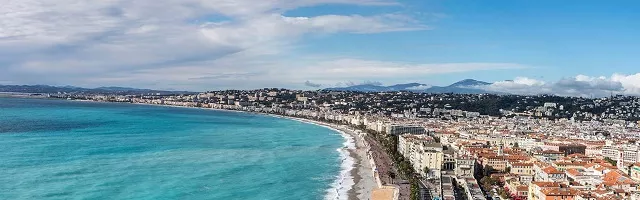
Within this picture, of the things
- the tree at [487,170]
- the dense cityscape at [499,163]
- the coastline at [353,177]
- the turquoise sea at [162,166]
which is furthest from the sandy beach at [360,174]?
the tree at [487,170]

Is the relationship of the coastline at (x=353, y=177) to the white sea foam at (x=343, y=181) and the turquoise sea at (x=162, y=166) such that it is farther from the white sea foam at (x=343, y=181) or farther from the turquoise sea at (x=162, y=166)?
the turquoise sea at (x=162, y=166)

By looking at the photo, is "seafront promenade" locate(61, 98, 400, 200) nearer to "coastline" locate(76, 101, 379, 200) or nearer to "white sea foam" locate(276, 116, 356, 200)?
"coastline" locate(76, 101, 379, 200)

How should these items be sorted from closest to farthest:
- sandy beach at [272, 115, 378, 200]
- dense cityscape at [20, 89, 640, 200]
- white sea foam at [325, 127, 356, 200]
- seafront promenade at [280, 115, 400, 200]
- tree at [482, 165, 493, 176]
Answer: dense cityscape at [20, 89, 640, 200] → white sea foam at [325, 127, 356, 200] → seafront promenade at [280, 115, 400, 200] → sandy beach at [272, 115, 378, 200] → tree at [482, 165, 493, 176]

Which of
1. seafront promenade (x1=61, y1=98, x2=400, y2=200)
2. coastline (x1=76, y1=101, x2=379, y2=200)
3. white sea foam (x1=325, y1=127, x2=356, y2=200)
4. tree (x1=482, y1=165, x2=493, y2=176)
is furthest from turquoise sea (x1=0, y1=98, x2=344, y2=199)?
tree (x1=482, y1=165, x2=493, y2=176)

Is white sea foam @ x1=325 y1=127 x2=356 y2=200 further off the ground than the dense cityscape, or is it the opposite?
the dense cityscape

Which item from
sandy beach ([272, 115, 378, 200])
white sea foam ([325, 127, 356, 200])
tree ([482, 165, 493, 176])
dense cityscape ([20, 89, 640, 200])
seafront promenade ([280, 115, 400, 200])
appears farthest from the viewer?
tree ([482, 165, 493, 176])

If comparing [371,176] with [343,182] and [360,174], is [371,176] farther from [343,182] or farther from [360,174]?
[343,182]

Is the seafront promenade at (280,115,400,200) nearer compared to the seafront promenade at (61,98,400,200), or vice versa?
the seafront promenade at (61,98,400,200)

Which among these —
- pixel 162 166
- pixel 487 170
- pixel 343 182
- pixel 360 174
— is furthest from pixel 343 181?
pixel 162 166
